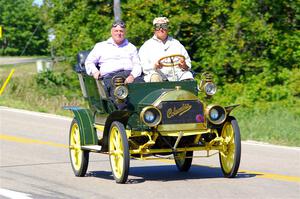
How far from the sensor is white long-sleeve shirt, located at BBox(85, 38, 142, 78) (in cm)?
1192

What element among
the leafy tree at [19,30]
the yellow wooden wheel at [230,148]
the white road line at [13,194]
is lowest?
the white road line at [13,194]

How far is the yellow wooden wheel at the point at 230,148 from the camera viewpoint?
10883 mm

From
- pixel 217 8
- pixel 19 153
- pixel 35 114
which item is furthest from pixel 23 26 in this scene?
pixel 19 153

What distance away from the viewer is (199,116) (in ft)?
35.9

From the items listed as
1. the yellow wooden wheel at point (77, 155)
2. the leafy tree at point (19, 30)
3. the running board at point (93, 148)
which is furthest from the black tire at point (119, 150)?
the leafy tree at point (19, 30)

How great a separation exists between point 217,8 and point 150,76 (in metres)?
18.5

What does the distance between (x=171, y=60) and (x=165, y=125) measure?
1.28m

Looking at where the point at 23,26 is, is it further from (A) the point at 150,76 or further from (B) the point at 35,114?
(A) the point at 150,76

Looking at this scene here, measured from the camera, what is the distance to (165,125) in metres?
10.8

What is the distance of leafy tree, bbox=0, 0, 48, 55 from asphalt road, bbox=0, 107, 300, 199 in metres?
64.8

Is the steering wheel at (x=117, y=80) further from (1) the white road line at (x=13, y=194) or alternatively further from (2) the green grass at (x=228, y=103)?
(2) the green grass at (x=228, y=103)

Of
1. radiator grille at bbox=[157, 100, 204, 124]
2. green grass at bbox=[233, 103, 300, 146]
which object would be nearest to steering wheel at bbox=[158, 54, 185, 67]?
radiator grille at bbox=[157, 100, 204, 124]

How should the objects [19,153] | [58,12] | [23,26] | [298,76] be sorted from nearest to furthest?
[19,153] < [298,76] < [58,12] < [23,26]

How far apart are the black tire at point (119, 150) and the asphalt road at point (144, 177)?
151mm
